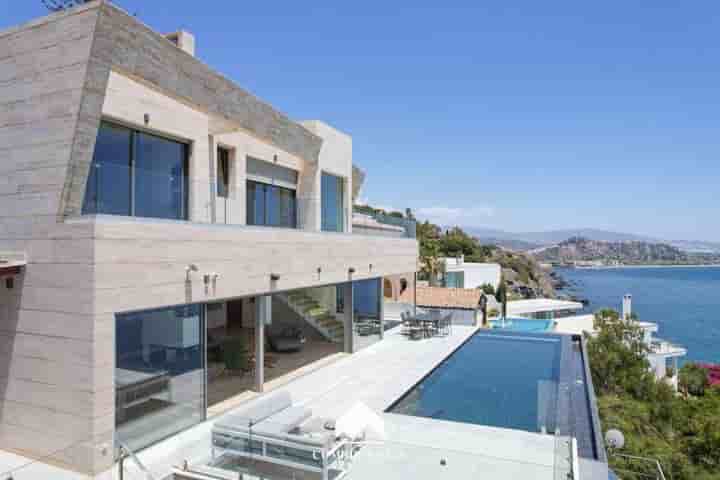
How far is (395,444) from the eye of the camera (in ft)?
26.2

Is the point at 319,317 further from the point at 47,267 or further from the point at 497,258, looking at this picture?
the point at 497,258

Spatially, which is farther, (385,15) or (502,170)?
(502,170)

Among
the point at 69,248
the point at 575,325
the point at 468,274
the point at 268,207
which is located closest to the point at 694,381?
the point at 575,325

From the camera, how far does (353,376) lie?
1422cm

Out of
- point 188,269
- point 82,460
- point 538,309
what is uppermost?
point 188,269

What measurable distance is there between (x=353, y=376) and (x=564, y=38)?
82.6ft

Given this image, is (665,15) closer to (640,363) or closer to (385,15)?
(385,15)

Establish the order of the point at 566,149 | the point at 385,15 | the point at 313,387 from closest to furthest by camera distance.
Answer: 1. the point at 313,387
2. the point at 385,15
3. the point at 566,149

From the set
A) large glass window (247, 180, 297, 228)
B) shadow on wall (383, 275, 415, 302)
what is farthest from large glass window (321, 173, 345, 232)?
shadow on wall (383, 275, 415, 302)

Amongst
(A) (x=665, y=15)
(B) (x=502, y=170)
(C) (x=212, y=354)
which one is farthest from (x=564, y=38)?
(B) (x=502, y=170)

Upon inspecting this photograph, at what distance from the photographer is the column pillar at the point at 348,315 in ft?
57.5

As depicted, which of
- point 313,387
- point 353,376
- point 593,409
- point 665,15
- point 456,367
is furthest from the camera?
point 665,15

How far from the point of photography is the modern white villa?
24.5 ft

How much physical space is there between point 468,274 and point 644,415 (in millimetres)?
39303
